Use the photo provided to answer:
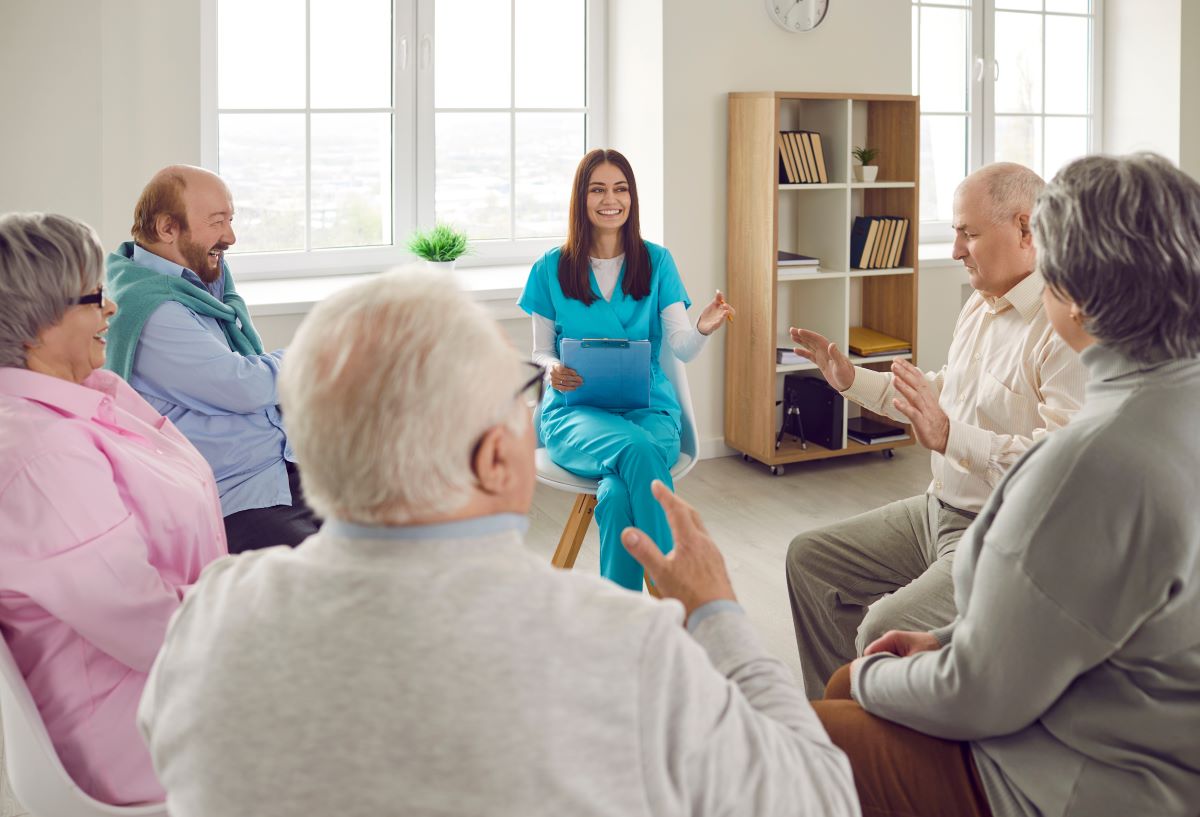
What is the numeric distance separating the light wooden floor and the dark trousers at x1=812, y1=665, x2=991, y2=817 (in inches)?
62.5

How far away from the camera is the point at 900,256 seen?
507 centimetres

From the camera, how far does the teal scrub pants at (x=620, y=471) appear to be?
2986mm

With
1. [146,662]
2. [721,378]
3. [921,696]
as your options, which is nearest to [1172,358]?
[921,696]

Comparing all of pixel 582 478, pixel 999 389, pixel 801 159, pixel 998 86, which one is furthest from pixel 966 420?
pixel 998 86

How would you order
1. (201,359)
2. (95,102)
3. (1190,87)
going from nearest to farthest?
(201,359)
(95,102)
(1190,87)

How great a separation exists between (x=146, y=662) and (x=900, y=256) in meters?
4.17

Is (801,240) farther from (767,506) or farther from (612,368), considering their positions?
(612,368)

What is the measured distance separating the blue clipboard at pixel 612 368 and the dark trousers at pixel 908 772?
182 centimetres

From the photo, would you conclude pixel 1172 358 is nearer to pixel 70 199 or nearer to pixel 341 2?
pixel 70 199

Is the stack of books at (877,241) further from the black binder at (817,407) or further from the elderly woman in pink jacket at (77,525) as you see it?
the elderly woman in pink jacket at (77,525)

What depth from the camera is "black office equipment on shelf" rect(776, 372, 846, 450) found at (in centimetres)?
486

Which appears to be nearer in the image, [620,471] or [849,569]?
[849,569]

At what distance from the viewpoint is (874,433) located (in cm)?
501

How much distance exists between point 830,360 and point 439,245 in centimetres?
218
